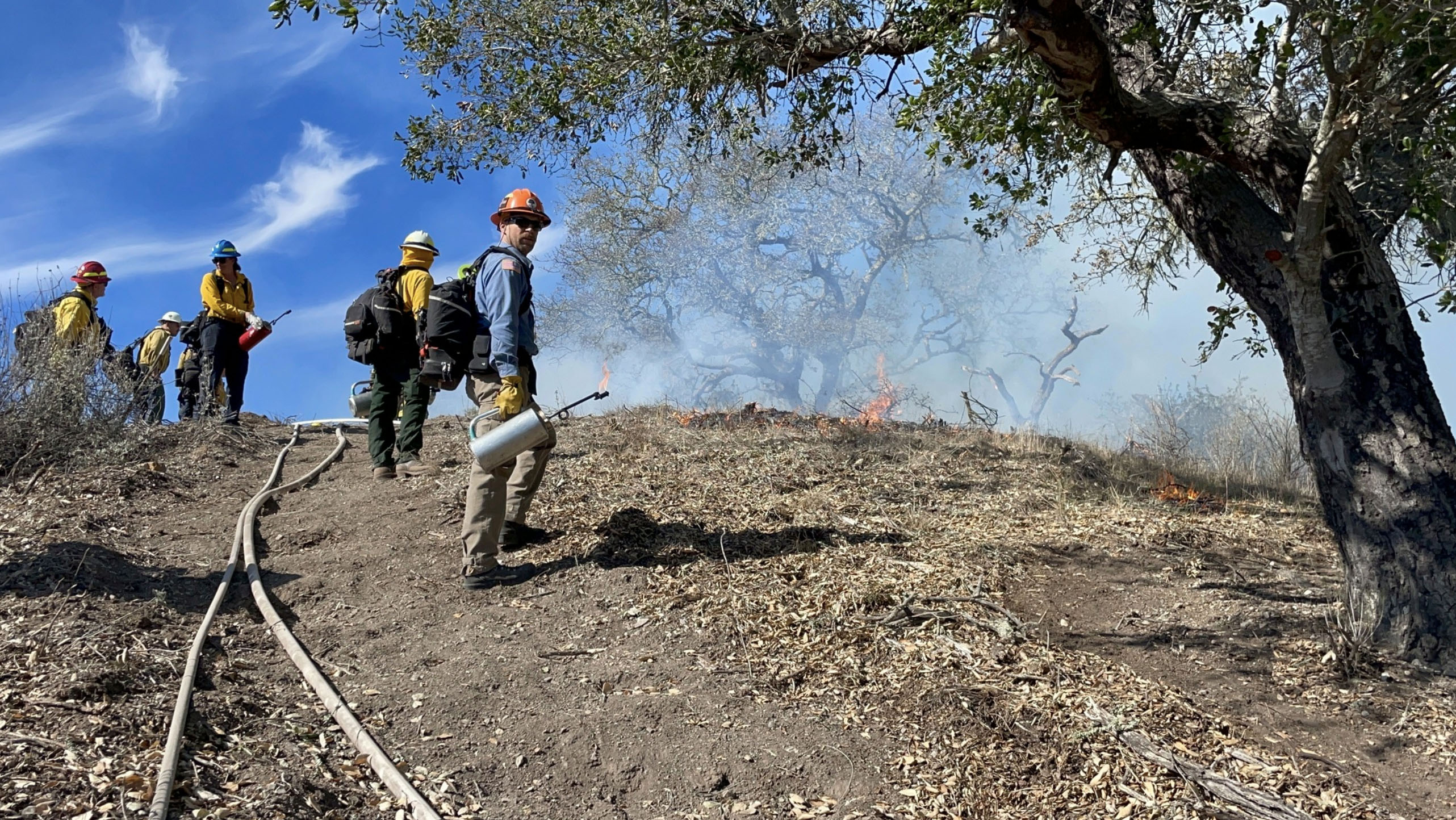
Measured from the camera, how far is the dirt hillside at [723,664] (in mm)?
3643

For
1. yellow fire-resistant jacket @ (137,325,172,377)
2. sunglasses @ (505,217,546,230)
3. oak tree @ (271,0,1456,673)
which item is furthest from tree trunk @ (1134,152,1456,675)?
yellow fire-resistant jacket @ (137,325,172,377)

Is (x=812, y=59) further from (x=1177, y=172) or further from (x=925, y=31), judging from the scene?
(x=1177, y=172)

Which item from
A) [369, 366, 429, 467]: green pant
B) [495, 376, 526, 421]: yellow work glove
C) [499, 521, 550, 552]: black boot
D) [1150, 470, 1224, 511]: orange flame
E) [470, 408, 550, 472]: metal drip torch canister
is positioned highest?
[369, 366, 429, 467]: green pant

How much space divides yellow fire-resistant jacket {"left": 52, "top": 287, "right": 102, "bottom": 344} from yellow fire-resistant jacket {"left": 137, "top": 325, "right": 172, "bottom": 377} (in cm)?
124

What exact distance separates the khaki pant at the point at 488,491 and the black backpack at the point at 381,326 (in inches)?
78.0

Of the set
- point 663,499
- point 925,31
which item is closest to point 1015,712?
point 663,499

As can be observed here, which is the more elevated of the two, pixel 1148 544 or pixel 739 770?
pixel 1148 544

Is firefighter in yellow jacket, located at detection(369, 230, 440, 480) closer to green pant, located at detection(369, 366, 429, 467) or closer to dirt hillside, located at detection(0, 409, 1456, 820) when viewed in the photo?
green pant, located at detection(369, 366, 429, 467)

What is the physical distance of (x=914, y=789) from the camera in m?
3.70

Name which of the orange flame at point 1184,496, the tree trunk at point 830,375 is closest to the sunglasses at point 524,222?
the orange flame at point 1184,496

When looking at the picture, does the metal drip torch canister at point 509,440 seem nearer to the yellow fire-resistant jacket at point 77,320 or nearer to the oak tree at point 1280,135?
the oak tree at point 1280,135

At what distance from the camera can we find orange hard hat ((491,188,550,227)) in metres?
5.64

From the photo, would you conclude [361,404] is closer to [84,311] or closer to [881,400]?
[84,311]

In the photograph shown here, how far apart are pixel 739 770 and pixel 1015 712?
3.97ft
